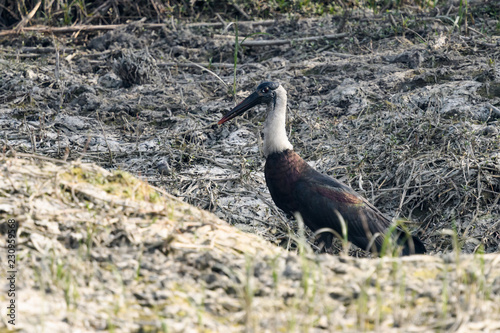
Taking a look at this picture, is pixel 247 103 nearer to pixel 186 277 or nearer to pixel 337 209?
pixel 337 209

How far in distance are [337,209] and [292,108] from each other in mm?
2002

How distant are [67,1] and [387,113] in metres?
4.50

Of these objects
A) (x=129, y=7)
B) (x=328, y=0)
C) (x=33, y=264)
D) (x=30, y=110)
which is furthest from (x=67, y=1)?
(x=33, y=264)

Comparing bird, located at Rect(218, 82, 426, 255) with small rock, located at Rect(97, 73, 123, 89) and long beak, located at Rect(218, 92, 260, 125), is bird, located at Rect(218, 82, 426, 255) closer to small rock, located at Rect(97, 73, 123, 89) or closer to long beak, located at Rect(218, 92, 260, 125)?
long beak, located at Rect(218, 92, 260, 125)

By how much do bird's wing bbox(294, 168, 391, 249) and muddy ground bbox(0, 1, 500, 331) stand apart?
1.35 ft

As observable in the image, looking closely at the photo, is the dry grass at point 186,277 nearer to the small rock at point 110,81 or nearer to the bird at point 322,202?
the bird at point 322,202

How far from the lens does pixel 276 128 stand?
17.2ft

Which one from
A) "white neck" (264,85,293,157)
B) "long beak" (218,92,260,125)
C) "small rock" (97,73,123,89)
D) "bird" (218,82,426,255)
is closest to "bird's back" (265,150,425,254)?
"bird" (218,82,426,255)

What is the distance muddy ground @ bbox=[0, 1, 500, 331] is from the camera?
17.5ft

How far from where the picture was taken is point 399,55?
7059 mm

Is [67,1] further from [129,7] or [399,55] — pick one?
[399,55]

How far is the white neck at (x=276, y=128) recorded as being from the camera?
5133 millimetres

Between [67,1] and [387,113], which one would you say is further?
[67,1]

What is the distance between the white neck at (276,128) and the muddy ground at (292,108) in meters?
0.54
